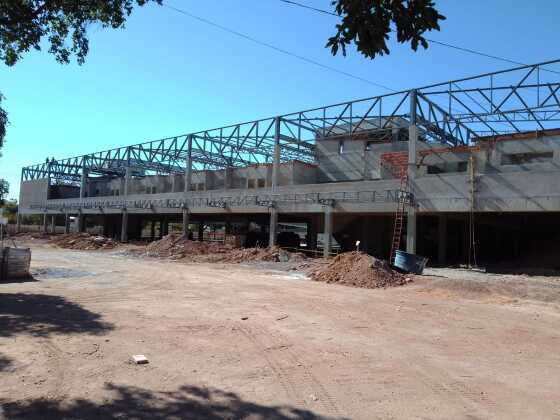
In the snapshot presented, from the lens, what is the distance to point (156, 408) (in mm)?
5320

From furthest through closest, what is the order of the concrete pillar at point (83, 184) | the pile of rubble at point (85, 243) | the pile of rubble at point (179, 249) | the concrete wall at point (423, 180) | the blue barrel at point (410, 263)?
the concrete pillar at point (83, 184), the pile of rubble at point (85, 243), the pile of rubble at point (179, 249), the concrete wall at point (423, 180), the blue barrel at point (410, 263)

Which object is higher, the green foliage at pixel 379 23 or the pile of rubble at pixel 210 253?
the green foliage at pixel 379 23

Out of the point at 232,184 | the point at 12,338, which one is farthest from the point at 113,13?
the point at 232,184

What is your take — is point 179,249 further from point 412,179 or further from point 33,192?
point 33,192

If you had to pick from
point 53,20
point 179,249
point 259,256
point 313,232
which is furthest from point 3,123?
point 313,232

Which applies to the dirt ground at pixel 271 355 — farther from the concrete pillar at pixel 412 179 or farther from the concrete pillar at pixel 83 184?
the concrete pillar at pixel 83 184

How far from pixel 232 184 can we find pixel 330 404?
45.0 metres

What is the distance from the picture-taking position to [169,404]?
5473 millimetres

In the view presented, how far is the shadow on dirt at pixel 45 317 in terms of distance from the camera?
369 inches

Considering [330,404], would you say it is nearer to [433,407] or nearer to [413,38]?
[433,407]

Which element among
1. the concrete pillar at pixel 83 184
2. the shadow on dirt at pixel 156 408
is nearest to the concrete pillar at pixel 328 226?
the shadow on dirt at pixel 156 408

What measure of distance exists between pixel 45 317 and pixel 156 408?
6750mm

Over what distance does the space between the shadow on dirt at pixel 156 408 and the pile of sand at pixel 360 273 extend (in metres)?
14.2

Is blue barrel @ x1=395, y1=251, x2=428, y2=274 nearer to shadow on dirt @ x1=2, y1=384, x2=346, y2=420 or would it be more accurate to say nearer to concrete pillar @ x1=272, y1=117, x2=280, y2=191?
concrete pillar @ x1=272, y1=117, x2=280, y2=191
